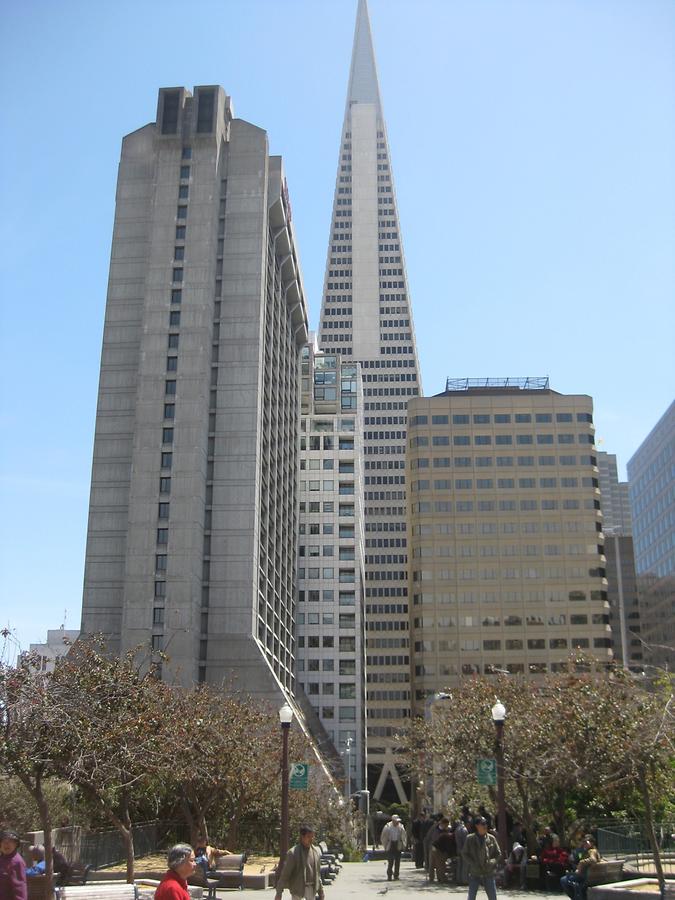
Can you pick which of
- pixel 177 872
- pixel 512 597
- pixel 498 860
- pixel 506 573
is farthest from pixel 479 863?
pixel 506 573

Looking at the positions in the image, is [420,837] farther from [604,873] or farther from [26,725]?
[26,725]

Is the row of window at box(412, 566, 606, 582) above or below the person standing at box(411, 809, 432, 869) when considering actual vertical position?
above

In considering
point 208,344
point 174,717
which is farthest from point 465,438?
point 174,717

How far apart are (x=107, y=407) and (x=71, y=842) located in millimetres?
57058

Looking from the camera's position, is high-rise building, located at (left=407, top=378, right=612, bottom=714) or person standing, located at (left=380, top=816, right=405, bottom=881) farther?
high-rise building, located at (left=407, top=378, right=612, bottom=714)

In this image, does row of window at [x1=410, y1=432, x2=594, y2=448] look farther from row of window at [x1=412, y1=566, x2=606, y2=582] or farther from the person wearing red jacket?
the person wearing red jacket

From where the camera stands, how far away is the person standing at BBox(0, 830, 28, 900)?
42.8 ft

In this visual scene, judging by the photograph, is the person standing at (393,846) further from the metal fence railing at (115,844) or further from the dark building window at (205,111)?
the dark building window at (205,111)

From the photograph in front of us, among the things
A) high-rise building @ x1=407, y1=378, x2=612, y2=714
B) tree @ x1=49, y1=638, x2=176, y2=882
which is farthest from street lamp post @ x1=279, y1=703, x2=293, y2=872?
high-rise building @ x1=407, y1=378, x2=612, y2=714

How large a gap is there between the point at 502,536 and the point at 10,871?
378 ft

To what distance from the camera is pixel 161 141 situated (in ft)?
299

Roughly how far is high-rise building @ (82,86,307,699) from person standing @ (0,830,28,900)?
63093 millimetres

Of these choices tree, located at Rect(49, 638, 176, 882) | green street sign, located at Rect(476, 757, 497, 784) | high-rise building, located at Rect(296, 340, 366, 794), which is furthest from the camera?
high-rise building, located at Rect(296, 340, 366, 794)

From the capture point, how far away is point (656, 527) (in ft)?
395
